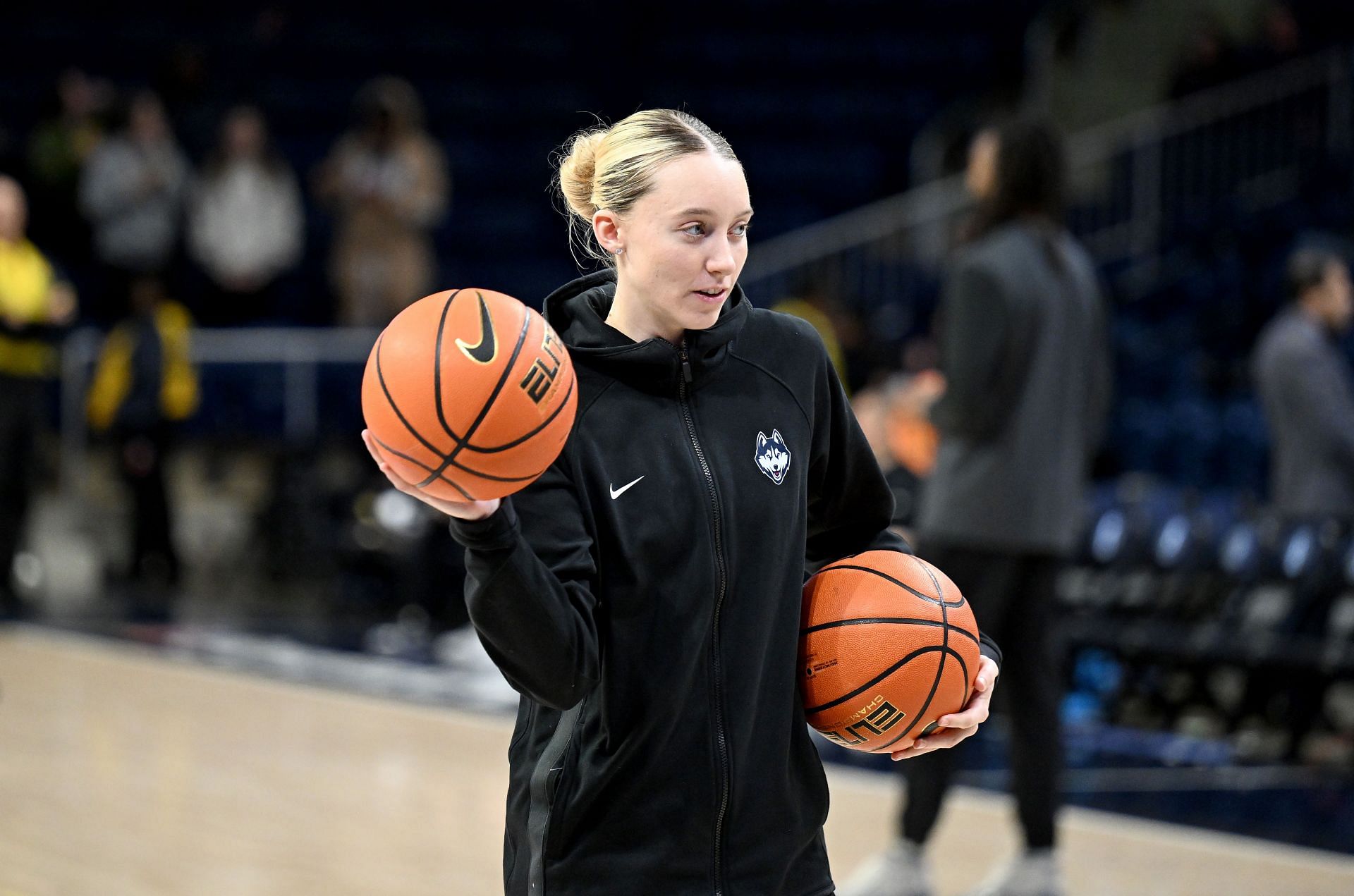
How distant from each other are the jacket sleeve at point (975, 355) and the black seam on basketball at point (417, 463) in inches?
99.6

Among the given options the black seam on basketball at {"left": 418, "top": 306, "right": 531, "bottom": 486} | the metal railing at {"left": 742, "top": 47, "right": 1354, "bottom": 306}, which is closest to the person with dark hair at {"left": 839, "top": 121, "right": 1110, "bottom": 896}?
the black seam on basketball at {"left": 418, "top": 306, "right": 531, "bottom": 486}

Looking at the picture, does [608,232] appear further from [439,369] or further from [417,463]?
[417,463]

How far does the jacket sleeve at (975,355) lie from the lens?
14.4 feet

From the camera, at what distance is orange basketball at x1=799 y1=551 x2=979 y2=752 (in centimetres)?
249

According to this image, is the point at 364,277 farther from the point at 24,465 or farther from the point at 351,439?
the point at 24,465

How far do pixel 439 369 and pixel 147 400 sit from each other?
892 centimetres

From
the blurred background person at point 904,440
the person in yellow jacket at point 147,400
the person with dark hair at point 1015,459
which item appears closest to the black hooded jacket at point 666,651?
the person with dark hair at point 1015,459

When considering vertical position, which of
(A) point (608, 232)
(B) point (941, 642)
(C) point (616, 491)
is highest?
(A) point (608, 232)

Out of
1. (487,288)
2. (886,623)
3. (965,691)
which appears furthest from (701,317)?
(487,288)

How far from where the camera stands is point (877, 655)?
2.50 metres

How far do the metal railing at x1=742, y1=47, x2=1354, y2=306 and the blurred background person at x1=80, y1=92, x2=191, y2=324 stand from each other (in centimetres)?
381

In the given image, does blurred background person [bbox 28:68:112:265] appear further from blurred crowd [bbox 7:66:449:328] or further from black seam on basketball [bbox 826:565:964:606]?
black seam on basketball [bbox 826:565:964:606]

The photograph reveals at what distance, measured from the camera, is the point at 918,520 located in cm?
474

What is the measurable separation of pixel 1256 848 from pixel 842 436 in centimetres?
324
